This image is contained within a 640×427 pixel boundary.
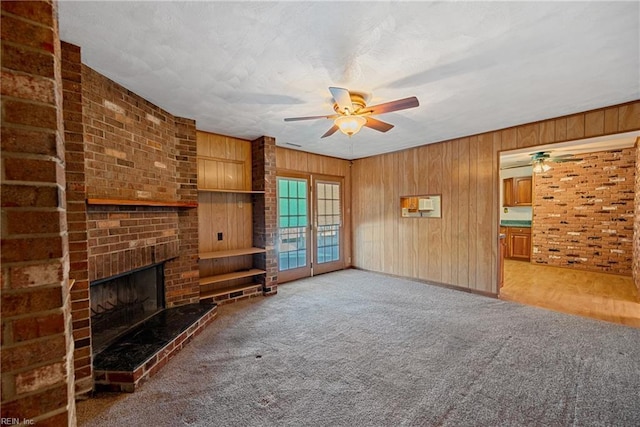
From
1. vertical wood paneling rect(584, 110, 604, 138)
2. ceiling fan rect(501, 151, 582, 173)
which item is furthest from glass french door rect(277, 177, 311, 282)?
ceiling fan rect(501, 151, 582, 173)

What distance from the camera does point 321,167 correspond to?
17.9 ft

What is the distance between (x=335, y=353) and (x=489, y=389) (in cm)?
124

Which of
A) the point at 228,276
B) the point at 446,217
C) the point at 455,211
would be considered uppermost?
the point at 455,211

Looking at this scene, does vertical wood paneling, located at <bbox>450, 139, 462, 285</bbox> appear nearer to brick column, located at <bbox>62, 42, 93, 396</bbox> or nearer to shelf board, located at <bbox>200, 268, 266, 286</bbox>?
shelf board, located at <bbox>200, 268, 266, 286</bbox>

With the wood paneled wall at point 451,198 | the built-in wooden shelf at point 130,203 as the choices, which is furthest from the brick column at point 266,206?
the wood paneled wall at point 451,198

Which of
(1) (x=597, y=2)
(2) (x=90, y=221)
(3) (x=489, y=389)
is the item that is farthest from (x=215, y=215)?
(1) (x=597, y=2)

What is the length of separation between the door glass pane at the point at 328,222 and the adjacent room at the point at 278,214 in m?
0.83

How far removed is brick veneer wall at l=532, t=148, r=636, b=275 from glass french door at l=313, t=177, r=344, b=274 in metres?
4.80

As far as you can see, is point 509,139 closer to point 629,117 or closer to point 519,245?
point 629,117

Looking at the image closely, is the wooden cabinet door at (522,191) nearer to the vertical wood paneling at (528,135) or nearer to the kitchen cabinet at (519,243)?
the kitchen cabinet at (519,243)

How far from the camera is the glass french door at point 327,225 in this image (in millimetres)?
5359

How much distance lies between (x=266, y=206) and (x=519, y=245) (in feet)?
21.4

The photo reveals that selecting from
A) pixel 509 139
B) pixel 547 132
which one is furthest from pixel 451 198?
pixel 547 132

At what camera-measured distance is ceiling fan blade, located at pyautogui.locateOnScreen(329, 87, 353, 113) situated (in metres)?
2.11
